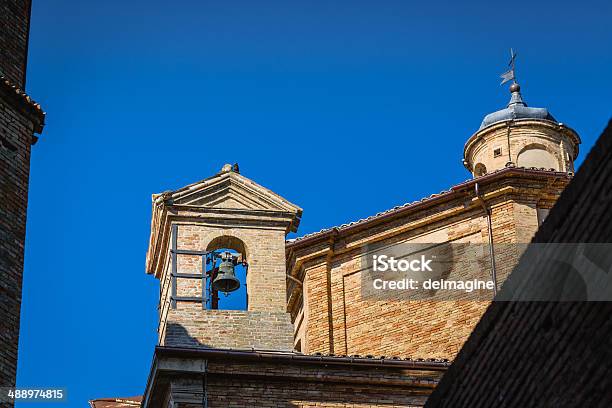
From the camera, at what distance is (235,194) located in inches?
782

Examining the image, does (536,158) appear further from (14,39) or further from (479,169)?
(14,39)

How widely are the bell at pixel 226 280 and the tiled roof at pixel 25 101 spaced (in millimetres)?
3138

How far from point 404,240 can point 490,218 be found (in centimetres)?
155

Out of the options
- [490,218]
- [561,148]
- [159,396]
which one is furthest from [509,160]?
[159,396]

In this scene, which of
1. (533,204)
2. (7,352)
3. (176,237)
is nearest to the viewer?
(7,352)

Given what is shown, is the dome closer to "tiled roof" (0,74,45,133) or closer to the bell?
the bell

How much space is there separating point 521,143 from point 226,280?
8511 mm

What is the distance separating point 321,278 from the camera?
23.5 meters

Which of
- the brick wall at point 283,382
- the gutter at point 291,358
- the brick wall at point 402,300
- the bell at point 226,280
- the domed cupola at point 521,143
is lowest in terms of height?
the brick wall at point 283,382

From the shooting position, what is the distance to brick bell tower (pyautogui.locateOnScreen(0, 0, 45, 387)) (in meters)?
16.2

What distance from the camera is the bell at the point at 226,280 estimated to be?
1889cm

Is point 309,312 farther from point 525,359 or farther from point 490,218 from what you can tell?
point 525,359

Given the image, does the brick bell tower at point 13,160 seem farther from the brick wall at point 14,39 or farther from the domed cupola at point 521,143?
the domed cupola at point 521,143

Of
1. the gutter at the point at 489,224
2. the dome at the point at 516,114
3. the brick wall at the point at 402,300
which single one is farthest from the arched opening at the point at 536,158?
the gutter at the point at 489,224
